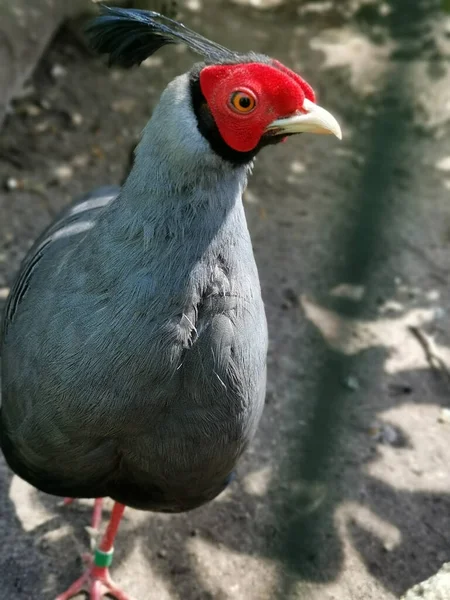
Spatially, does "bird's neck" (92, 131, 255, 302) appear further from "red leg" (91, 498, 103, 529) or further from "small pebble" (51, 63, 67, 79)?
"small pebble" (51, 63, 67, 79)

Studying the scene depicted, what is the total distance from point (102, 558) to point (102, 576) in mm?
95

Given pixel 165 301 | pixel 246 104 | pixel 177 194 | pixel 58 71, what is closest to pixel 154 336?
pixel 165 301

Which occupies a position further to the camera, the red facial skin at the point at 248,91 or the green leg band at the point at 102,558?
the green leg band at the point at 102,558

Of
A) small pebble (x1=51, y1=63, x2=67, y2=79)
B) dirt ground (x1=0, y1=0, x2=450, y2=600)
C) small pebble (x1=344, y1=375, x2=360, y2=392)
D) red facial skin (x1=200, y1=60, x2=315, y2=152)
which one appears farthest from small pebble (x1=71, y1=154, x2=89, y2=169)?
red facial skin (x1=200, y1=60, x2=315, y2=152)

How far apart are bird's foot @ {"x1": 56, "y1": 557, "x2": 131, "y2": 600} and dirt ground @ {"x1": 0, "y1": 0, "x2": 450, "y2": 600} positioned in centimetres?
9

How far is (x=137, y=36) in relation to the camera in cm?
287

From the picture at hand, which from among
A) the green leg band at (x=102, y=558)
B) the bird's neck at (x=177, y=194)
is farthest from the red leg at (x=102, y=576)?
the bird's neck at (x=177, y=194)

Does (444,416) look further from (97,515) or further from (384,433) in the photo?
(97,515)

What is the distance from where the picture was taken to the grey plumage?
2734 millimetres

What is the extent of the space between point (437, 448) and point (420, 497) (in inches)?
16.3

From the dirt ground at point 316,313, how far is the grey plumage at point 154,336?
1.36ft

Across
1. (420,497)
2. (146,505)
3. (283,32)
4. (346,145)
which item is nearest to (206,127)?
(146,505)

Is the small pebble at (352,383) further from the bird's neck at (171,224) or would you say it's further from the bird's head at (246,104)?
the bird's head at (246,104)

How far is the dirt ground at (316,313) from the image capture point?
394 cm
